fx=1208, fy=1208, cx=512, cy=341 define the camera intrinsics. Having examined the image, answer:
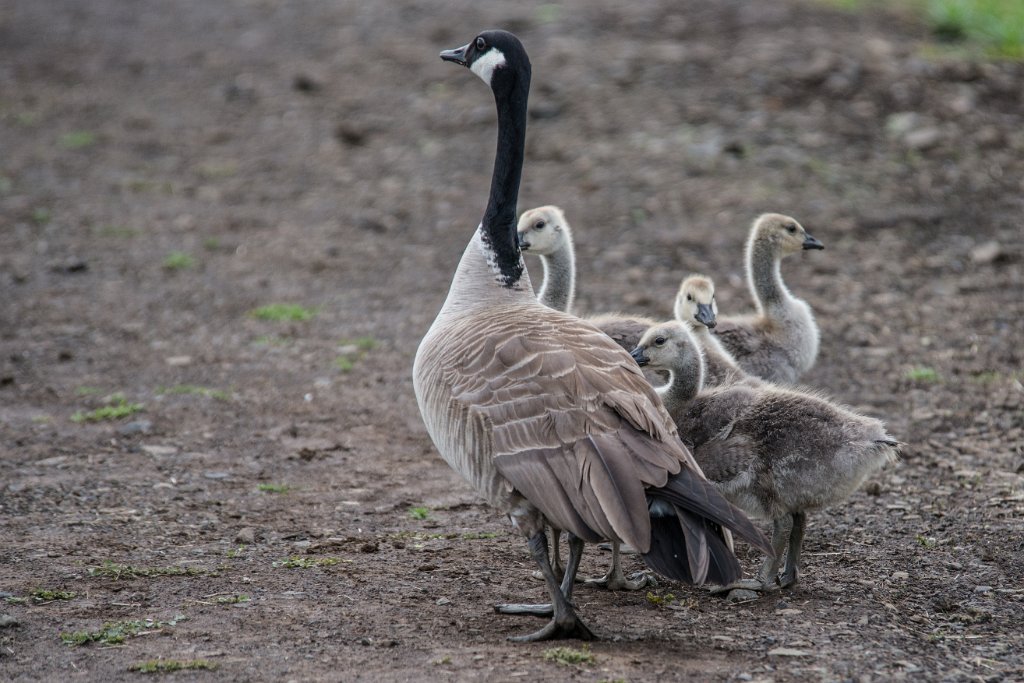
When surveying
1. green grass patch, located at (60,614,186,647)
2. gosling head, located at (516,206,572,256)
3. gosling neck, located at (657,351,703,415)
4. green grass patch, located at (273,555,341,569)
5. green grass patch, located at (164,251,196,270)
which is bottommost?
green grass patch, located at (273,555,341,569)

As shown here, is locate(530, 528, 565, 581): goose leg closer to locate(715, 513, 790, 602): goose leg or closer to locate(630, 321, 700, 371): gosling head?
locate(715, 513, 790, 602): goose leg

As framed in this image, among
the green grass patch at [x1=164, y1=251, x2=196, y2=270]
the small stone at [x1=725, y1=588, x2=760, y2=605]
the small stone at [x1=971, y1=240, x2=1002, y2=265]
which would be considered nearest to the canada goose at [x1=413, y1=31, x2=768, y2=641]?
the small stone at [x1=725, y1=588, x2=760, y2=605]

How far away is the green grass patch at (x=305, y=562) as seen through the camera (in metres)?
6.16

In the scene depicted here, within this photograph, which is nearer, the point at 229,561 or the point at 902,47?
the point at 229,561

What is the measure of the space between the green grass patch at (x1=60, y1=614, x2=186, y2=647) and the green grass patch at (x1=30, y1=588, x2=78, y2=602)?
1.39 feet

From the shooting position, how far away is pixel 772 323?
8.17 metres

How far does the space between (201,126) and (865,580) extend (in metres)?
12.7

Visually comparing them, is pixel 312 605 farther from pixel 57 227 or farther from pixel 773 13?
pixel 773 13

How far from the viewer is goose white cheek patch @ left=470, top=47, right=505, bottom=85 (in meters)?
6.67

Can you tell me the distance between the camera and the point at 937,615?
18.8ft

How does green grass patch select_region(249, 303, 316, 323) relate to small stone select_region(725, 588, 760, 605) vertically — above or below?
below

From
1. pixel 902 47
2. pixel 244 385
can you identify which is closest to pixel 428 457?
pixel 244 385

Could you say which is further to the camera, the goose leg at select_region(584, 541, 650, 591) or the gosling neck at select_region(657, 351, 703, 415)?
the gosling neck at select_region(657, 351, 703, 415)

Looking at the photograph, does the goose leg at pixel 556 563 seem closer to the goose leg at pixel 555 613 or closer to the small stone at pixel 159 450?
the goose leg at pixel 555 613
